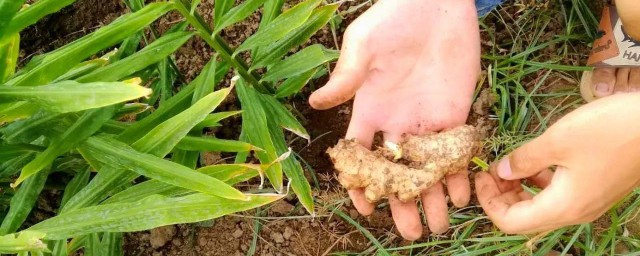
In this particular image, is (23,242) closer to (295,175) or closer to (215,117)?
(215,117)

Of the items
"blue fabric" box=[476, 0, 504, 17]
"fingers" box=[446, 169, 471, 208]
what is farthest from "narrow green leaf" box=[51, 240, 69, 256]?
"blue fabric" box=[476, 0, 504, 17]

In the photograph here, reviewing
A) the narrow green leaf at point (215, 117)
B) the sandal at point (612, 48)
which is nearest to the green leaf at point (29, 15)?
the narrow green leaf at point (215, 117)

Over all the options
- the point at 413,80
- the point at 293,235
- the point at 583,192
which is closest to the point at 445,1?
the point at 413,80

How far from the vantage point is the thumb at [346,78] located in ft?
3.46

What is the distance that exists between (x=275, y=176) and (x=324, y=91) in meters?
0.21

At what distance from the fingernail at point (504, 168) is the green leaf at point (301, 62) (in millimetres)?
397

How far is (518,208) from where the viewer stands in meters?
1.04

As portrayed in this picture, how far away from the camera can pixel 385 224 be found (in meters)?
1.50

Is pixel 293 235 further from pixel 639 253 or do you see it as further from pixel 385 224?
pixel 639 253

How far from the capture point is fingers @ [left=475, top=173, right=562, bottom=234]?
0.99 metres

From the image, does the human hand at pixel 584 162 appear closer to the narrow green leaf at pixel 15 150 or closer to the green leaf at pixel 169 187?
the green leaf at pixel 169 187

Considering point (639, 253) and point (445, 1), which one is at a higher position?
point (445, 1)

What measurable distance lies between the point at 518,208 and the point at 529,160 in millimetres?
84

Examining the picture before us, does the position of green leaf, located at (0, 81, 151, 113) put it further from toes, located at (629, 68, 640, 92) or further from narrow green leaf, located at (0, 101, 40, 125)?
toes, located at (629, 68, 640, 92)
